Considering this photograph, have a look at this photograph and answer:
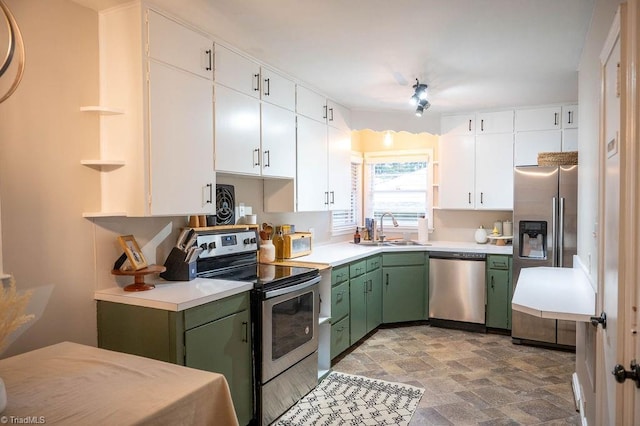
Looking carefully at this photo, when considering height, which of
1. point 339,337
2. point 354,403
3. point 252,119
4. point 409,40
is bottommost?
point 354,403

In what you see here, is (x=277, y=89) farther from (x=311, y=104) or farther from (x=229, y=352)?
(x=229, y=352)

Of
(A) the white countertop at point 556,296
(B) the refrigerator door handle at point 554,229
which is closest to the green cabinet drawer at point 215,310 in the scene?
(A) the white countertop at point 556,296

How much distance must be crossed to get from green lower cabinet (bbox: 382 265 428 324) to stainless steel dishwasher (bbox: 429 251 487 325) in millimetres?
109

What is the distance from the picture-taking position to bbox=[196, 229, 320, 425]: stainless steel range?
2582 millimetres

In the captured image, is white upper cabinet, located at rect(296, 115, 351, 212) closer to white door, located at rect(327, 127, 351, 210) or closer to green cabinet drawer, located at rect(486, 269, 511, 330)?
white door, located at rect(327, 127, 351, 210)

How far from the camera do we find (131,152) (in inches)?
90.6

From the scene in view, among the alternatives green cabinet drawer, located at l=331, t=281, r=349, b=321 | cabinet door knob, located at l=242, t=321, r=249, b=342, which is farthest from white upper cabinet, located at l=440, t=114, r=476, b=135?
cabinet door knob, located at l=242, t=321, r=249, b=342

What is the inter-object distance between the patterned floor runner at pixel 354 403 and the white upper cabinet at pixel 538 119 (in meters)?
3.05

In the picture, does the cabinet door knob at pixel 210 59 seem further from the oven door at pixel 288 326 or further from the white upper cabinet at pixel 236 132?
the oven door at pixel 288 326

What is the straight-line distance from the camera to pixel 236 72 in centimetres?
293

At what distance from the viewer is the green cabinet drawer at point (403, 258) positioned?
460 centimetres

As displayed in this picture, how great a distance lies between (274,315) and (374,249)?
2.01 metres

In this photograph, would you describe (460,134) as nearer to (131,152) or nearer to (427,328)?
(427,328)

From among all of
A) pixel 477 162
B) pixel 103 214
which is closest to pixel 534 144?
pixel 477 162
